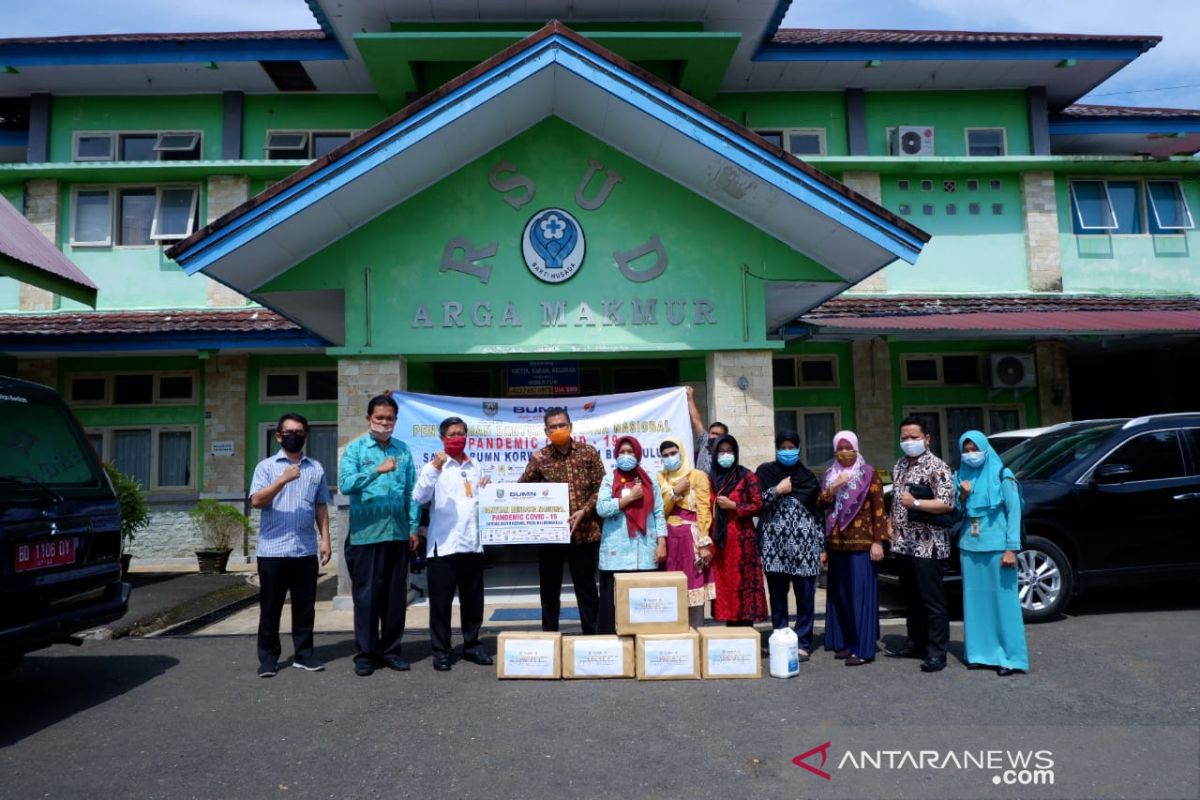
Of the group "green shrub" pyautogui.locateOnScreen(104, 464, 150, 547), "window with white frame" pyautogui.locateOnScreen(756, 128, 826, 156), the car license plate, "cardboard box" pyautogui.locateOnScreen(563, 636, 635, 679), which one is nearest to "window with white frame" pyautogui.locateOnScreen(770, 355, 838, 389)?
"window with white frame" pyautogui.locateOnScreen(756, 128, 826, 156)

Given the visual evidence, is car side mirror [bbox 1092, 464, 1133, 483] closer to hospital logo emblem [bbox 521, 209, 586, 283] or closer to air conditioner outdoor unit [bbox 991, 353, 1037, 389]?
hospital logo emblem [bbox 521, 209, 586, 283]

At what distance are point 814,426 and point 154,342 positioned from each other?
1095cm

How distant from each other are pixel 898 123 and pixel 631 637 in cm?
1307

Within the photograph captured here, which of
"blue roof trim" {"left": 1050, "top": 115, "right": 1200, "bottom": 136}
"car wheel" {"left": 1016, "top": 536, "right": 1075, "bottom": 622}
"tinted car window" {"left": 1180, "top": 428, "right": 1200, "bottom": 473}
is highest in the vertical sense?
"blue roof trim" {"left": 1050, "top": 115, "right": 1200, "bottom": 136}

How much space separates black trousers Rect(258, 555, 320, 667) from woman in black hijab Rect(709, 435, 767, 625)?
3.29m

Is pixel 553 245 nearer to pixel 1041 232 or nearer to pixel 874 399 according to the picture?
pixel 874 399

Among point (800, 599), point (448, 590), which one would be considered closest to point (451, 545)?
point (448, 590)

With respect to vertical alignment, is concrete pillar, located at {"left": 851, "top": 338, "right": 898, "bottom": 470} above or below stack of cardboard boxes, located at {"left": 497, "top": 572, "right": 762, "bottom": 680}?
above

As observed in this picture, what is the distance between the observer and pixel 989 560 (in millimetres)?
6121

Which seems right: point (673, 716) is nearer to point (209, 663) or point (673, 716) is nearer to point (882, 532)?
point (882, 532)

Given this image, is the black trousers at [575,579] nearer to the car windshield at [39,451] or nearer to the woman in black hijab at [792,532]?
the woman in black hijab at [792,532]

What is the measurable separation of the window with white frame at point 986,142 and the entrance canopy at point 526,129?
27.3ft

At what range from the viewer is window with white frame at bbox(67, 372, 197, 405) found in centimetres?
1441

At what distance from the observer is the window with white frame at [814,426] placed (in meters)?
14.6
